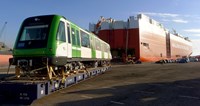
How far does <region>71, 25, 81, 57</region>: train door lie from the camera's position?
1404 cm

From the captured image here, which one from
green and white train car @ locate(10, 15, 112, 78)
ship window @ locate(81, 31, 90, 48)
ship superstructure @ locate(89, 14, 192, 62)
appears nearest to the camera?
green and white train car @ locate(10, 15, 112, 78)

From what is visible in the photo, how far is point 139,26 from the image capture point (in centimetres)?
6438

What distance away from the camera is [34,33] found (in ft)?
38.6

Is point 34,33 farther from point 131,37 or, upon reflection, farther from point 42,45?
point 131,37

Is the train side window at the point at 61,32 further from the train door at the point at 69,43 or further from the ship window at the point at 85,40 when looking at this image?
the ship window at the point at 85,40

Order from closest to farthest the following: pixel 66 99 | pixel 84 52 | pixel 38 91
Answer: pixel 38 91
pixel 66 99
pixel 84 52

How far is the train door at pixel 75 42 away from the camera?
14039mm

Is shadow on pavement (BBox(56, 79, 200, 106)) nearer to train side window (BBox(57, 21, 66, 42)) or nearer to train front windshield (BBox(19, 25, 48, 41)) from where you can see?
train side window (BBox(57, 21, 66, 42))

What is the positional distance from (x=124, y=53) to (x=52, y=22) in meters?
53.4

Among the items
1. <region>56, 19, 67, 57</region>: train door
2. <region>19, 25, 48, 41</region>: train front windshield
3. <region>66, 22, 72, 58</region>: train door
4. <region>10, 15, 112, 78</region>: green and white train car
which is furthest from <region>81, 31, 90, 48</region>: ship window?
<region>19, 25, 48, 41</region>: train front windshield

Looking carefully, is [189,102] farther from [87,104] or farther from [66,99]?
[66,99]

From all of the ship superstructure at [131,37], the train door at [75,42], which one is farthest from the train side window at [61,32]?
the ship superstructure at [131,37]

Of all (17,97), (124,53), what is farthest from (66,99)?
(124,53)

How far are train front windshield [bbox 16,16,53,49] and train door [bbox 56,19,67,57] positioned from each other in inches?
21.7
